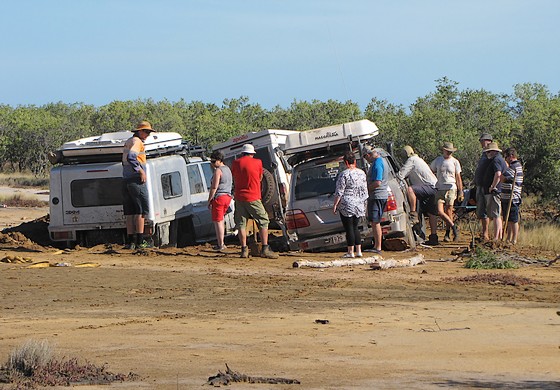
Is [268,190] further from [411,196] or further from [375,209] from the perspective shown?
[375,209]

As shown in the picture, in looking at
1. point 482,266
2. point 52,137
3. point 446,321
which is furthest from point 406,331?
point 52,137

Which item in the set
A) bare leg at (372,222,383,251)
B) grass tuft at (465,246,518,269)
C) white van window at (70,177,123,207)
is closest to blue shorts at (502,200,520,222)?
bare leg at (372,222,383,251)

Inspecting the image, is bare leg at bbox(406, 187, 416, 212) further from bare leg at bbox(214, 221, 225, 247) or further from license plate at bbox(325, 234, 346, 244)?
bare leg at bbox(214, 221, 225, 247)

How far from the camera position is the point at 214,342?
9281 mm

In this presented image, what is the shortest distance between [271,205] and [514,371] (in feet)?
42.8

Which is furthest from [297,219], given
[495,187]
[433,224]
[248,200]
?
[495,187]

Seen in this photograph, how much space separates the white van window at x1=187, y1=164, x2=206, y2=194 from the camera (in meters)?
20.1

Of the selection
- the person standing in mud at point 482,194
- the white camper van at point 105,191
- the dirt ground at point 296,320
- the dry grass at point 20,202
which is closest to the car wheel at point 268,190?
the white camper van at point 105,191

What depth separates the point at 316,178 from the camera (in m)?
17.6

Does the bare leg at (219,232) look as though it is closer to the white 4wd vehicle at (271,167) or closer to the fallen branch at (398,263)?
the white 4wd vehicle at (271,167)

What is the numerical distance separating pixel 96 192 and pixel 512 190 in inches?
273

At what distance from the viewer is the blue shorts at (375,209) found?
16797 mm

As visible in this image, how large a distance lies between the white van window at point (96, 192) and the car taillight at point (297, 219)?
3.08m

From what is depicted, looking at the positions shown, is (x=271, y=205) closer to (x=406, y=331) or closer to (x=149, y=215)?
(x=149, y=215)
